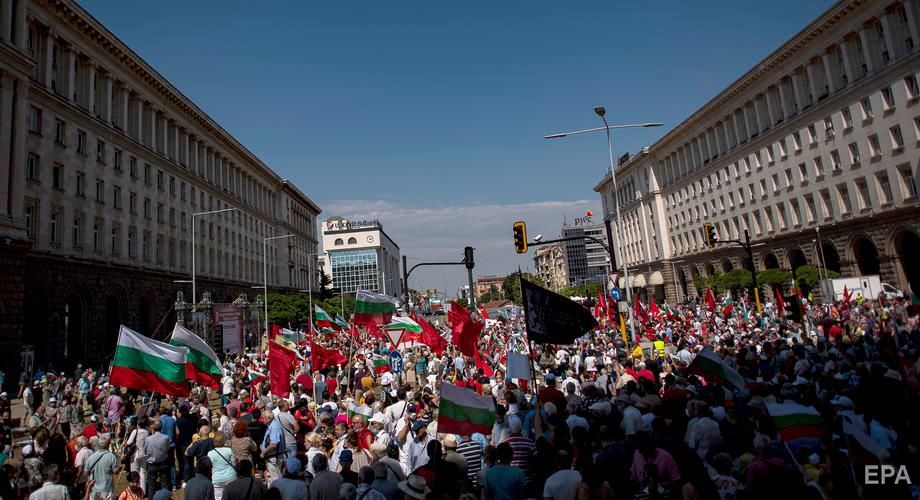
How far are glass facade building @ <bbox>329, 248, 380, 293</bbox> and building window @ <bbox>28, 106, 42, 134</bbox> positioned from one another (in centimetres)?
10556

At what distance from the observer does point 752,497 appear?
5242 millimetres

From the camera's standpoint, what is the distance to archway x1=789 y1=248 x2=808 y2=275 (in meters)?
50.1

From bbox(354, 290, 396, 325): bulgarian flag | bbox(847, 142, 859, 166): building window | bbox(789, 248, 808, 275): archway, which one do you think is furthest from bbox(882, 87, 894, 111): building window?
bbox(354, 290, 396, 325): bulgarian flag

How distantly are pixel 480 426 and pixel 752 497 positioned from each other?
11.7ft

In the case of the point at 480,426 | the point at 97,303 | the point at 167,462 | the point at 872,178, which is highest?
the point at 872,178

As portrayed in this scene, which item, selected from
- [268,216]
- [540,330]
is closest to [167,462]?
[540,330]

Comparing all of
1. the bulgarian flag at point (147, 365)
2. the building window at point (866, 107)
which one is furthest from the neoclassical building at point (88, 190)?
the building window at point (866, 107)

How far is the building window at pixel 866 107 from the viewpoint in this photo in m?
41.1

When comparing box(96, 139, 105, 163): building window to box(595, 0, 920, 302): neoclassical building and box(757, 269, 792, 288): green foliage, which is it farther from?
box(595, 0, 920, 302): neoclassical building

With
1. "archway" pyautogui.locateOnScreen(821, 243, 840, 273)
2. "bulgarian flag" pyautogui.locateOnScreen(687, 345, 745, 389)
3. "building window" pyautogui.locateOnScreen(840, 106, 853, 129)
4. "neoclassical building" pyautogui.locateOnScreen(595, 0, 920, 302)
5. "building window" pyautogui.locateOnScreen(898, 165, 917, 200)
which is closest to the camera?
"bulgarian flag" pyautogui.locateOnScreen(687, 345, 745, 389)

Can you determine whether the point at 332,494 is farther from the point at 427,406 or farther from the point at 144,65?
the point at 144,65

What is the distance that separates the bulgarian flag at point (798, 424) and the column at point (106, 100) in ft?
141

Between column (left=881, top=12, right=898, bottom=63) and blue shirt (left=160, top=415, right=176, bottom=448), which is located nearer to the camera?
blue shirt (left=160, top=415, right=176, bottom=448)

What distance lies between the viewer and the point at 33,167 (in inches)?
1178
